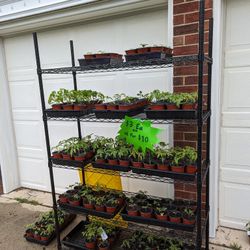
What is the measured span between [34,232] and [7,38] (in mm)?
2382

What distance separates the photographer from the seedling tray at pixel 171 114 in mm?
1587

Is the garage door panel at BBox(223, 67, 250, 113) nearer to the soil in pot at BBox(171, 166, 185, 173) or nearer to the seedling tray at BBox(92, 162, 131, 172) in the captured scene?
the soil in pot at BBox(171, 166, 185, 173)

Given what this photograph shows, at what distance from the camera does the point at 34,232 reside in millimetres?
2369

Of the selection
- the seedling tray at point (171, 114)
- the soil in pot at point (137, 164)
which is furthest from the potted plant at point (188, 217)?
the seedling tray at point (171, 114)

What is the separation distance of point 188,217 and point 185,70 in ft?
3.78

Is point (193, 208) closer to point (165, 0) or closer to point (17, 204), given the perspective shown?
point (165, 0)

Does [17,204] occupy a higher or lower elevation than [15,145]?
lower

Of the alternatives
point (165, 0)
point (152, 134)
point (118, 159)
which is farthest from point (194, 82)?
point (118, 159)

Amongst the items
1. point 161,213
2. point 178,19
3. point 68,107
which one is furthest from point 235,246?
point 178,19

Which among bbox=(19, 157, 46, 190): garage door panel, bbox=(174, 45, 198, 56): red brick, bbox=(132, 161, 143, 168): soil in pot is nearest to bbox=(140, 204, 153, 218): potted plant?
bbox=(132, 161, 143, 168): soil in pot

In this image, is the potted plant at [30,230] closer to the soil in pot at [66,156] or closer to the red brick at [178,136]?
the soil in pot at [66,156]

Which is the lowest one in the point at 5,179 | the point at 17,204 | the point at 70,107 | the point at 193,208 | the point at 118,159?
the point at 17,204

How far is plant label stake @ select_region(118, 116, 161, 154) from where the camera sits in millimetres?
1745

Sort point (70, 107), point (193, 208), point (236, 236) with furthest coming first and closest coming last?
point (236, 236) < point (70, 107) < point (193, 208)
